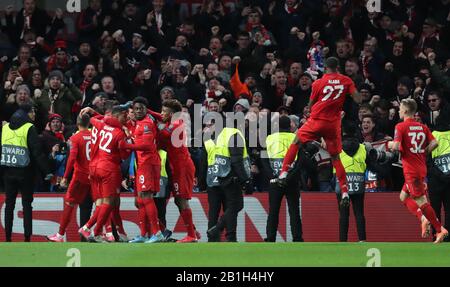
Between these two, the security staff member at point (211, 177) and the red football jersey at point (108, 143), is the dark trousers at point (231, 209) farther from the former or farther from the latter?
the red football jersey at point (108, 143)

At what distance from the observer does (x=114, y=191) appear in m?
20.8

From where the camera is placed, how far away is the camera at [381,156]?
74.3 feet

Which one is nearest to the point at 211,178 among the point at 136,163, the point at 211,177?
the point at 211,177

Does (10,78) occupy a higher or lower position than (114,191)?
higher

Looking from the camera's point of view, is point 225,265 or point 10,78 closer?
point 225,265

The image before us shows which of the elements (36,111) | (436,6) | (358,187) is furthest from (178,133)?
(436,6)

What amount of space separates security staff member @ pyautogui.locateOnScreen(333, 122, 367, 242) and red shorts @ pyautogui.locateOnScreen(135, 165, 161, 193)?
3.49 metres

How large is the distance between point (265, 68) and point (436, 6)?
490 centimetres

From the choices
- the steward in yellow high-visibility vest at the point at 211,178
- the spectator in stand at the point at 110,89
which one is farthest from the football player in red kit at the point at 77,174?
the spectator in stand at the point at 110,89

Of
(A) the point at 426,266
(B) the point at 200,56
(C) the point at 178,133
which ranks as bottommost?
(A) the point at 426,266

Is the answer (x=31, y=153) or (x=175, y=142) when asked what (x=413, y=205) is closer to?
(x=175, y=142)

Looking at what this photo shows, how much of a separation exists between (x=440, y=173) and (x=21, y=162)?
7.10 metres

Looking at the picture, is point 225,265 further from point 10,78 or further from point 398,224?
point 10,78

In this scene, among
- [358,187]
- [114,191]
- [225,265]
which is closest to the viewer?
[225,265]
